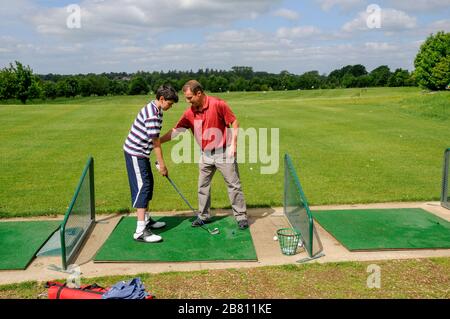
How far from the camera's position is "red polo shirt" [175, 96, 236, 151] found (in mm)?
6371

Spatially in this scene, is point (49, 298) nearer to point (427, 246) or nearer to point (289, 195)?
point (289, 195)

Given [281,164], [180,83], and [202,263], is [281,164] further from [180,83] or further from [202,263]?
[180,83]

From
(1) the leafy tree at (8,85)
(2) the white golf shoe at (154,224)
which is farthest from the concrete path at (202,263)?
(1) the leafy tree at (8,85)

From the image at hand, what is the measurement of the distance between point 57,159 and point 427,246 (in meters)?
10.6

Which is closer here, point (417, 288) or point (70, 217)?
point (417, 288)

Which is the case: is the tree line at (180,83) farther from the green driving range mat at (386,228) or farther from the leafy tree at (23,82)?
the green driving range mat at (386,228)

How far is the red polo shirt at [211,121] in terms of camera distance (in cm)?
637

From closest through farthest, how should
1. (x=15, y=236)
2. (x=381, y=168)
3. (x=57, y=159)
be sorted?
(x=15, y=236)
(x=381, y=168)
(x=57, y=159)

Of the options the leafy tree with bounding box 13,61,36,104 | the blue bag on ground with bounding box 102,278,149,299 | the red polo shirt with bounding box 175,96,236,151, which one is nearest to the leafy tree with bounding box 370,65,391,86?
the leafy tree with bounding box 13,61,36,104

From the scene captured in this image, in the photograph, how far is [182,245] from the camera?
6105 millimetres

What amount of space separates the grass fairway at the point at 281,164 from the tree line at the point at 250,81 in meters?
43.2

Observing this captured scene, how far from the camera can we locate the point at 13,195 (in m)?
9.10

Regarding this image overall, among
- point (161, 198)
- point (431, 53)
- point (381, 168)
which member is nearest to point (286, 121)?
point (381, 168)

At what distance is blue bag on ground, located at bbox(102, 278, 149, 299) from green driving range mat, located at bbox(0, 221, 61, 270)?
5.48 ft
